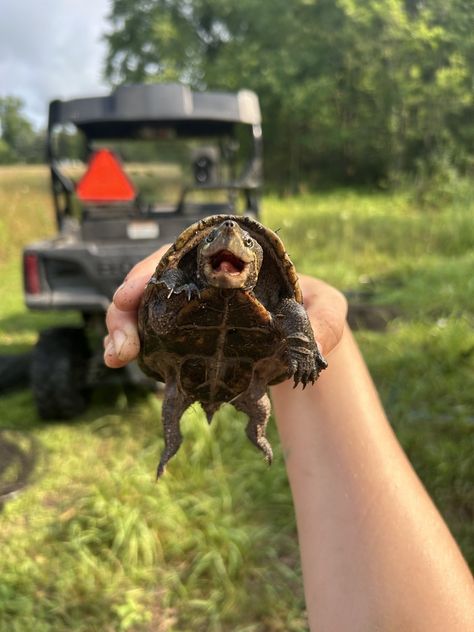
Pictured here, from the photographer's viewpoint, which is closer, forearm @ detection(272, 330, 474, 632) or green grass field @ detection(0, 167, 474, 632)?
forearm @ detection(272, 330, 474, 632)

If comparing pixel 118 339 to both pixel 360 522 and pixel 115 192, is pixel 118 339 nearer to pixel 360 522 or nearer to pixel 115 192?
pixel 360 522

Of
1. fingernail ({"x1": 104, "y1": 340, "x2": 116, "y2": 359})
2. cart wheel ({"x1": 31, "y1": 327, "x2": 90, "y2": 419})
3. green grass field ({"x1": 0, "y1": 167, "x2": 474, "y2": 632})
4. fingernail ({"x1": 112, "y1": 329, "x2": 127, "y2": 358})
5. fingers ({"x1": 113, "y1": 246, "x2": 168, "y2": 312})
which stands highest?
fingers ({"x1": 113, "y1": 246, "x2": 168, "y2": 312})

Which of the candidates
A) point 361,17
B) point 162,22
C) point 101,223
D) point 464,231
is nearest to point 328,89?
point 464,231

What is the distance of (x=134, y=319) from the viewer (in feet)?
3.95

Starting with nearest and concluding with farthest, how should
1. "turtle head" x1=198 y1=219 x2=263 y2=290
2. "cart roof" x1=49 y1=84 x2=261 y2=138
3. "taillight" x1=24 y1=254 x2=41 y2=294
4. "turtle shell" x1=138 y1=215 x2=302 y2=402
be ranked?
"turtle head" x1=198 y1=219 x2=263 y2=290
"turtle shell" x1=138 y1=215 x2=302 y2=402
"taillight" x1=24 y1=254 x2=41 y2=294
"cart roof" x1=49 y1=84 x2=261 y2=138

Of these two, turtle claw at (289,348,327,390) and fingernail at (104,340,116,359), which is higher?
fingernail at (104,340,116,359)

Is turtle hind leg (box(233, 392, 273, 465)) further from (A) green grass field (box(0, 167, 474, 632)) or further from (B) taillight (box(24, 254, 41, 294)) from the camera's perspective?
(B) taillight (box(24, 254, 41, 294))

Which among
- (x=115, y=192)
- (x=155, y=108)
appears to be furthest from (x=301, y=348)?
(x=115, y=192)

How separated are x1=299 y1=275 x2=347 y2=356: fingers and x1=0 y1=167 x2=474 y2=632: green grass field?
58.5 inches

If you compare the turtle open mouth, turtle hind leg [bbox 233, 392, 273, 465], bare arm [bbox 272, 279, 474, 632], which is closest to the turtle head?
the turtle open mouth

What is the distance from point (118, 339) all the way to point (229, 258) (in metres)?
0.30

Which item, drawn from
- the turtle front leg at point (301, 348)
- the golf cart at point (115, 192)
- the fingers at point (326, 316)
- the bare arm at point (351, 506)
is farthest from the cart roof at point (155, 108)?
the turtle front leg at point (301, 348)

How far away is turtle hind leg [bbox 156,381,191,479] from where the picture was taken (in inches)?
55.3

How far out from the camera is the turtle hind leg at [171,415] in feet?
4.61
